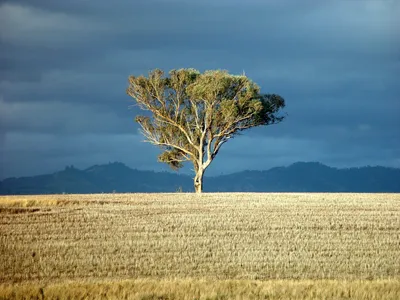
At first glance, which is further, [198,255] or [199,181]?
[199,181]

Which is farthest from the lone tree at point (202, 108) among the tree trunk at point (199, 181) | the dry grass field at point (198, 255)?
the dry grass field at point (198, 255)

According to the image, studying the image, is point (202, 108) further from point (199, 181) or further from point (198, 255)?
point (198, 255)

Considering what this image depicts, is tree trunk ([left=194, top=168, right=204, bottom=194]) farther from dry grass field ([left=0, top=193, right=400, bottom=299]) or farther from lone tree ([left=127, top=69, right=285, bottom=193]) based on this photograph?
dry grass field ([left=0, top=193, right=400, bottom=299])

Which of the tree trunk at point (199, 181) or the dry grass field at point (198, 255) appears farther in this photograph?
the tree trunk at point (199, 181)

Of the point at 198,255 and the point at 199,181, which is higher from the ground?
the point at 199,181

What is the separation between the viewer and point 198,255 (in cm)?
2038

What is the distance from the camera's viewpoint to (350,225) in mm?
29625

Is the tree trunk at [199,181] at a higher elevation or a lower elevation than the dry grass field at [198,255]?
higher

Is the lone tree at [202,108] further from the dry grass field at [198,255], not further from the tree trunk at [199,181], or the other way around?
the dry grass field at [198,255]

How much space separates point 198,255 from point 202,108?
1719 inches

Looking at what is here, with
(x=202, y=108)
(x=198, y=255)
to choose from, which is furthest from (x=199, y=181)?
(x=198, y=255)

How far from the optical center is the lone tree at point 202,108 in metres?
61.4

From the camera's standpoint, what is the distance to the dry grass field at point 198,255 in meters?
14.6

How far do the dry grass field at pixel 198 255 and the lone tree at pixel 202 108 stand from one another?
26.7 meters
